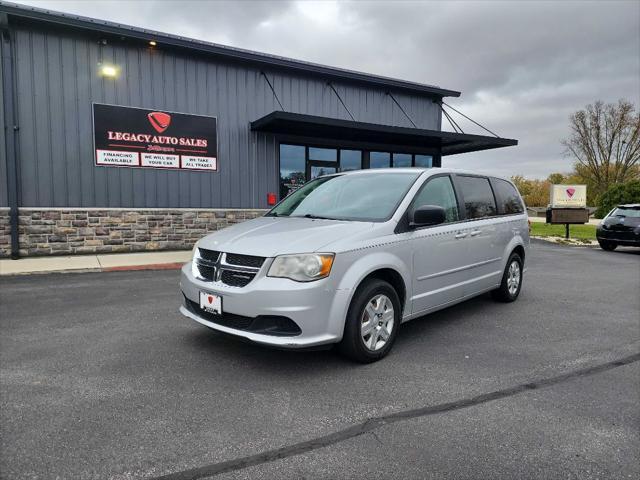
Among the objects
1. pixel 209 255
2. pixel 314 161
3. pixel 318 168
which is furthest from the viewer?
pixel 318 168

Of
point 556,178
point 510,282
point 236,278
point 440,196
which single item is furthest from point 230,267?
point 556,178

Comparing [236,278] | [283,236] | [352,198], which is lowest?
[236,278]

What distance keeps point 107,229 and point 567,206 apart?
1660cm

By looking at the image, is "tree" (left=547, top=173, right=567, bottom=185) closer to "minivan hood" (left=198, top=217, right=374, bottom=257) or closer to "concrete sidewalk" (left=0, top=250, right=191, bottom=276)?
"concrete sidewalk" (left=0, top=250, right=191, bottom=276)

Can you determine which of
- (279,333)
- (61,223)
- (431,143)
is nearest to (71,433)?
(279,333)

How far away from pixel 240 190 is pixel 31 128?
17.7 feet

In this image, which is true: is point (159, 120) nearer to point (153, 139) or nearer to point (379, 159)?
point (153, 139)

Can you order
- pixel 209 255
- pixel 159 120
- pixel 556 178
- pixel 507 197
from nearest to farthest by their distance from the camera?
pixel 209 255 → pixel 507 197 → pixel 159 120 → pixel 556 178

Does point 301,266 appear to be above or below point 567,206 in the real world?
below

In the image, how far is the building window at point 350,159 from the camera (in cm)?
1498

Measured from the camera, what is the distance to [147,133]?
11594 mm

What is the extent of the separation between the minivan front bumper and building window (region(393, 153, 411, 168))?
1328 cm

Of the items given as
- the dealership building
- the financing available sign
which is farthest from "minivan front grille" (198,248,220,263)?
the financing available sign

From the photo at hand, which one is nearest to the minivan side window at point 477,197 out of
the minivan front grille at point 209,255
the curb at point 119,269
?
the minivan front grille at point 209,255
